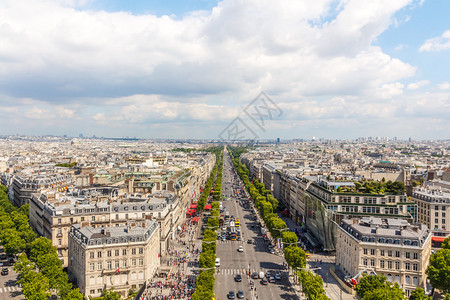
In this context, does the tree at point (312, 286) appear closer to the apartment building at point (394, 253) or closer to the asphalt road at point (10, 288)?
the apartment building at point (394, 253)

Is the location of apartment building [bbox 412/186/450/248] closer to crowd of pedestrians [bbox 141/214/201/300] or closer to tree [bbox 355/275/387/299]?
tree [bbox 355/275/387/299]

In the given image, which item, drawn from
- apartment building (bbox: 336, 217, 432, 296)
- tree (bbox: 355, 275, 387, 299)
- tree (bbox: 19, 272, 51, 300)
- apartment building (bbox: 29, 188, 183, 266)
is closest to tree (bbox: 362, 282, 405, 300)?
tree (bbox: 355, 275, 387, 299)

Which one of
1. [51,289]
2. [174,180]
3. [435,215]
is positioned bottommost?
[51,289]

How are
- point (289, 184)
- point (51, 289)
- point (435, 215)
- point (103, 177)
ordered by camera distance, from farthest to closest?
point (289, 184)
point (103, 177)
point (435, 215)
point (51, 289)

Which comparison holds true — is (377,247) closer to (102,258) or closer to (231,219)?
(102,258)

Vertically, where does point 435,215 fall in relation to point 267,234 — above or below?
above

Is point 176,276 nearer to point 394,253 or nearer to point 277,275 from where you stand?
point 277,275

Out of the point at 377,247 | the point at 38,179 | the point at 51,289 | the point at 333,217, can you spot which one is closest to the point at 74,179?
the point at 38,179
